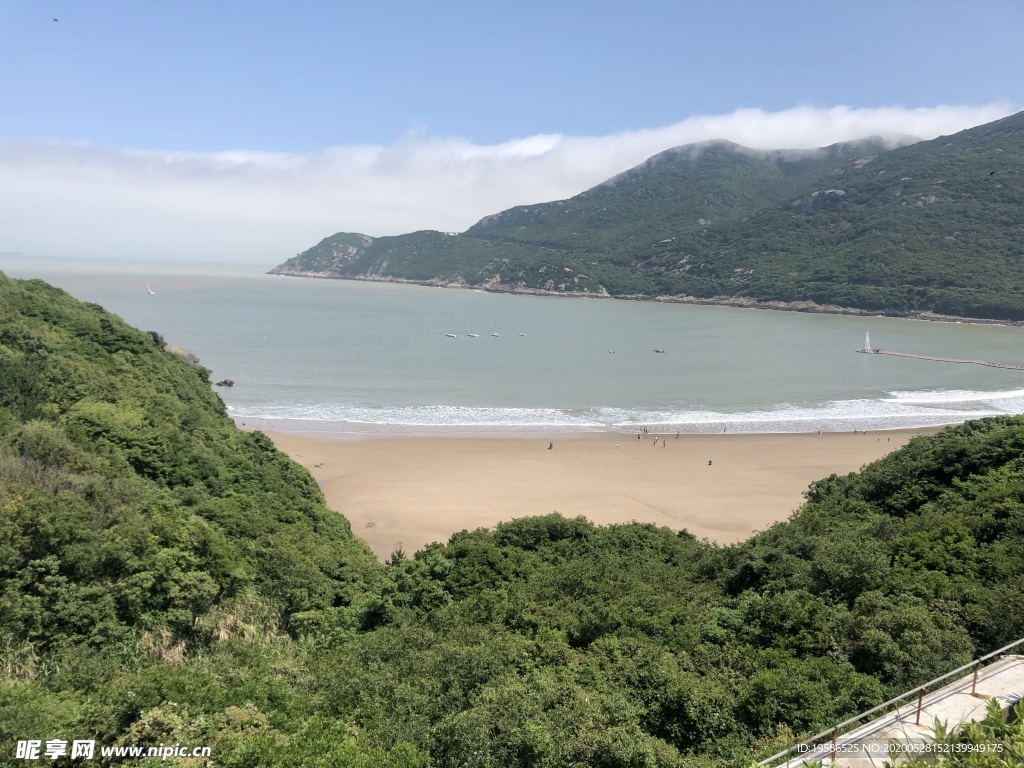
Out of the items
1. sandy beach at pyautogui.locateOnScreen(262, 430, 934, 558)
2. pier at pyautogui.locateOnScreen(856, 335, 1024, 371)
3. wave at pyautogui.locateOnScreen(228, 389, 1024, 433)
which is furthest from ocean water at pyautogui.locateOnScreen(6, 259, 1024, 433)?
sandy beach at pyautogui.locateOnScreen(262, 430, 934, 558)

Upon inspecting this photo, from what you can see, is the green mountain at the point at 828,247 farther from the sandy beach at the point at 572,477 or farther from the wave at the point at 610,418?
the sandy beach at the point at 572,477

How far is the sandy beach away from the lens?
78.8 feet

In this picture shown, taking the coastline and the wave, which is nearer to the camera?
the wave

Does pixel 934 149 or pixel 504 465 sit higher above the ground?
pixel 934 149

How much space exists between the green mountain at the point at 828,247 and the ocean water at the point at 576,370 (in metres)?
17.5

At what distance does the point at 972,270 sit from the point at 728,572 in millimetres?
121874

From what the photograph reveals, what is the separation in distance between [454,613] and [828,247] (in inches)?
5721

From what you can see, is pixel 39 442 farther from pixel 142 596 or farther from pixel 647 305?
pixel 647 305

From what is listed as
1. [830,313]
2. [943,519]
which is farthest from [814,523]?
[830,313]

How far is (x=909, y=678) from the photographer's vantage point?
7.41m

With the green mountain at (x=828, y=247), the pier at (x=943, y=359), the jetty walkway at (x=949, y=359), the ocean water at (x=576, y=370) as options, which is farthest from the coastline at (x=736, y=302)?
the jetty walkway at (x=949, y=359)

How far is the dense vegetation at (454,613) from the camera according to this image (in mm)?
6715

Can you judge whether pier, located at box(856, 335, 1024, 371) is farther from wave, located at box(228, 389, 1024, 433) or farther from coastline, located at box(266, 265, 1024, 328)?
coastline, located at box(266, 265, 1024, 328)

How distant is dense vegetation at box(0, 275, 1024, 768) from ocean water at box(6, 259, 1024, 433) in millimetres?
21249
